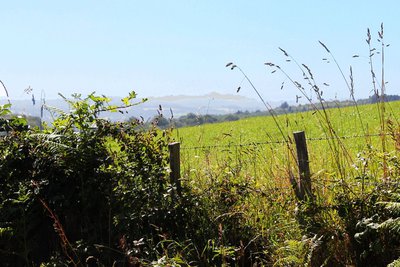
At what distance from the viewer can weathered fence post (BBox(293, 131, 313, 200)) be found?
499 centimetres

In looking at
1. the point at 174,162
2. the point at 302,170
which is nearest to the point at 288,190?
the point at 302,170

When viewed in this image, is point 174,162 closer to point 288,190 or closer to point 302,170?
point 288,190

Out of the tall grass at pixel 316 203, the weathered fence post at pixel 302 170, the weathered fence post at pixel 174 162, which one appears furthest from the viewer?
the weathered fence post at pixel 174 162

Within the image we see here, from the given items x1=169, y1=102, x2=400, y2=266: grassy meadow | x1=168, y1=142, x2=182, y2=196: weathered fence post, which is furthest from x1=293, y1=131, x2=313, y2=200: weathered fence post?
x1=168, y1=142, x2=182, y2=196: weathered fence post

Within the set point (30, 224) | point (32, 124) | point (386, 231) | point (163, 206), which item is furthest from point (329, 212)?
point (32, 124)

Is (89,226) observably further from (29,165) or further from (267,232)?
(267,232)

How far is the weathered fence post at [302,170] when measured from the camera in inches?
197

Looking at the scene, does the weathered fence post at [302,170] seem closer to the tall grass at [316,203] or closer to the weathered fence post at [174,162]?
the tall grass at [316,203]

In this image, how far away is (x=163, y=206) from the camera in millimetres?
5055

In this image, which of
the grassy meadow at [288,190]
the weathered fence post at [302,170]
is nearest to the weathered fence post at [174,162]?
the grassy meadow at [288,190]

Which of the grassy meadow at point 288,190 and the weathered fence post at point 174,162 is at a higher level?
the weathered fence post at point 174,162

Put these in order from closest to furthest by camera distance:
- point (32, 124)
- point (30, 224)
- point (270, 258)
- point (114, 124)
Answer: point (270, 258) < point (30, 224) < point (114, 124) < point (32, 124)

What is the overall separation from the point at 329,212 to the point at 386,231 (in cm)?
50

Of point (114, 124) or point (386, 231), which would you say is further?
point (114, 124)
